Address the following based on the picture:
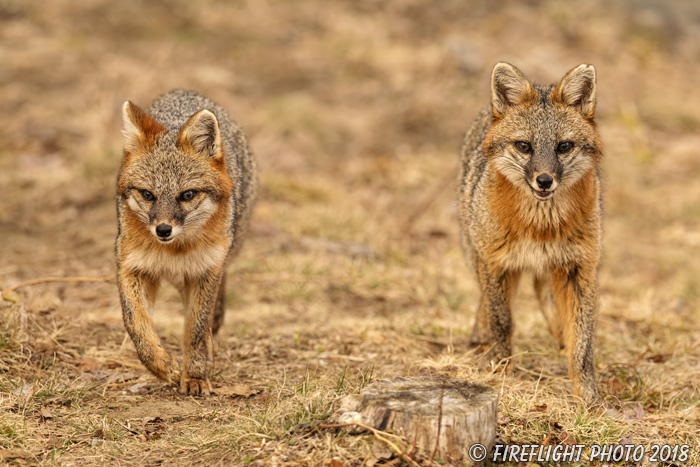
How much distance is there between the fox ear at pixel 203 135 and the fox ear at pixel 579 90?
2.41 meters

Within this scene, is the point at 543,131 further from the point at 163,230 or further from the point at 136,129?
the point at 136,129

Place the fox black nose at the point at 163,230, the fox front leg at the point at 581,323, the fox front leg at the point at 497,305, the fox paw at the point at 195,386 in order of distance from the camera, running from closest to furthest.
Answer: the fox black nose at the point at 163,230
the fox paw at the point at 195,386
the fox front leg at the point at 581,323
the fox front leg at the point at 497,305

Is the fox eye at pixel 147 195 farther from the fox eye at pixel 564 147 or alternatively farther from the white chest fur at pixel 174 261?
the fox eye at pixel 564 147

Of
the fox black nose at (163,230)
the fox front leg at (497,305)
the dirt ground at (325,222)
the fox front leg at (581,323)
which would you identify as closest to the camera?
the dirt ground at (325,222)

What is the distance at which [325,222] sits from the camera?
10.5 m

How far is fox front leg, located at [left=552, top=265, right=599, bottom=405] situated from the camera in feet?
19.3

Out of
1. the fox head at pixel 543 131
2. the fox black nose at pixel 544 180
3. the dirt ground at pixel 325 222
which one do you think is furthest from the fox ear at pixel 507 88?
the dirt ground at pixel 325 222

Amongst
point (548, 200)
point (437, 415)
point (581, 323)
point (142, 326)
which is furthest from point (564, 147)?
point (142, 326)

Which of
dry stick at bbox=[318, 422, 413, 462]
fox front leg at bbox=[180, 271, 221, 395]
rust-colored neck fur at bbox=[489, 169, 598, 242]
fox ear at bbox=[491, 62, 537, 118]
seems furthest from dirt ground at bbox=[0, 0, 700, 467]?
fox ear at bbox=[491, 62, 537, 118]

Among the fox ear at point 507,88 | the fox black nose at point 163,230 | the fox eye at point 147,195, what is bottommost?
the fox black nose at point 163,230

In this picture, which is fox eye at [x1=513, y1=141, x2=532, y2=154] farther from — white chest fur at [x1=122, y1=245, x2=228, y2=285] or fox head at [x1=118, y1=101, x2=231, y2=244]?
white chest fur at [x1=122, y1=245, x2=228, y2=285]

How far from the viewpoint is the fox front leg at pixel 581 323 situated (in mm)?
5891

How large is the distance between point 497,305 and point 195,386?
2.34m

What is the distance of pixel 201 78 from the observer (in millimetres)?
14648
